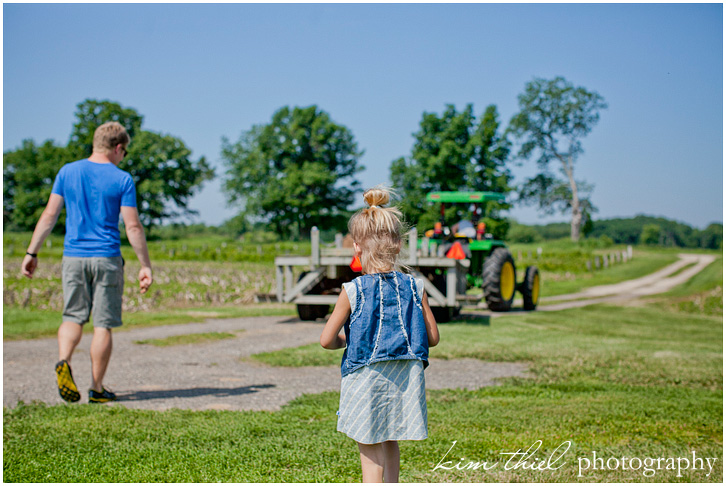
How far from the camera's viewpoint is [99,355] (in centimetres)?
502

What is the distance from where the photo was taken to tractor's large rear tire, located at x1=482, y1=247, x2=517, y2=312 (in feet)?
42.2

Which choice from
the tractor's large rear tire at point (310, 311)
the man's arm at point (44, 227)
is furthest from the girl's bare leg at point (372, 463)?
the tractor's large rear tire at point (310, 311)

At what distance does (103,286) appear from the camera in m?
5.07

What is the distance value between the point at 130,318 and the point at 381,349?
911 cm

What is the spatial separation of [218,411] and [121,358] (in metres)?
3.00

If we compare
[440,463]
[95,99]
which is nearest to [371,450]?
[440,463]

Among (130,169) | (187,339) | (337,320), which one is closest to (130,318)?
(187,339)

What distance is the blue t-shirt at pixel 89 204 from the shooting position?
5.01 m

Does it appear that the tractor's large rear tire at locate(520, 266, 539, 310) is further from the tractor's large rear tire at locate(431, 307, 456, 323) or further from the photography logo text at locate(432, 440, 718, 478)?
the photography logo text at locate(432, 440, 718, 478)

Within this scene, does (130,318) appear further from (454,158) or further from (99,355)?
(454,158)

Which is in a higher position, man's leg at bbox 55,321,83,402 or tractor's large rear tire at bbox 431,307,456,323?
man's leg at bbox 55,321,83,402

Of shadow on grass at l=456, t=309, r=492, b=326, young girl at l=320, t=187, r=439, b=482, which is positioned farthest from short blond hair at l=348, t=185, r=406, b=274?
shadow on grass at l=456, t=309, r=492, b=326

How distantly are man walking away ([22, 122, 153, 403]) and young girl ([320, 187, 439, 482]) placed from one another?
256 centimetres

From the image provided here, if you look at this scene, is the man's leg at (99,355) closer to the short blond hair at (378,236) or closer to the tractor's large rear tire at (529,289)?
the short blond hair at (378,236)
